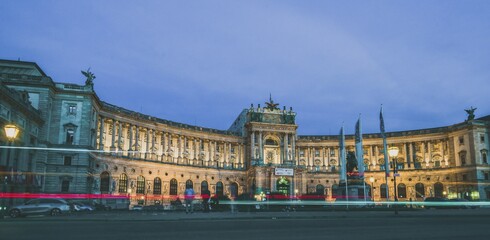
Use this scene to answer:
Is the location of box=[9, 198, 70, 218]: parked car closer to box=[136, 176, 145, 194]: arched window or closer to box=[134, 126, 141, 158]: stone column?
box=[136, 176, 145, 194]: arched window

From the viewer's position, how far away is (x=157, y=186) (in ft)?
283

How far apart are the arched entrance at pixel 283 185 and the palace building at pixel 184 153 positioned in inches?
9.6

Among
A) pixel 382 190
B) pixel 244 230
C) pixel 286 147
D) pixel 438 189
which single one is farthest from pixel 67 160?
pixel 438 189

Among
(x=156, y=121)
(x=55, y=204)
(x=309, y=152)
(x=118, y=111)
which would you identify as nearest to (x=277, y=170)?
(x=309, y=152)

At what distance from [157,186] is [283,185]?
31.0m

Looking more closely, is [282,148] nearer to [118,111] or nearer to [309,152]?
[309,152]

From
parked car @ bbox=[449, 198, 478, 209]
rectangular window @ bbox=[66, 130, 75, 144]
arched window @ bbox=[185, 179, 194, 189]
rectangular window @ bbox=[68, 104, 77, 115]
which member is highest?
rectangular window @ bbox=[68, 104, 77, 115]

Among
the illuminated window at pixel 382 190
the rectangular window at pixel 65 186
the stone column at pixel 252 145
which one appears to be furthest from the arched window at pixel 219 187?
the rectangular window at pixel 65 186

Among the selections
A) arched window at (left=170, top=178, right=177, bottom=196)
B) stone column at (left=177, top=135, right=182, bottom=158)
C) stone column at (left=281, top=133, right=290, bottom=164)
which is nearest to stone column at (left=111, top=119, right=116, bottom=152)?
arched window at (left=170, top=178, right=177, bottom=196)

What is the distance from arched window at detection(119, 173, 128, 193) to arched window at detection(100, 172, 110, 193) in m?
3.27

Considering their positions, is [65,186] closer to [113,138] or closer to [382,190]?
[113,138]

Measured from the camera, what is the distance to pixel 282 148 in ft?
351

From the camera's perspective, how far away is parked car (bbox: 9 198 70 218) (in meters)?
31.5

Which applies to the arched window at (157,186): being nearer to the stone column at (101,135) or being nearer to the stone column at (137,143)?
the stone column at (137,143)
